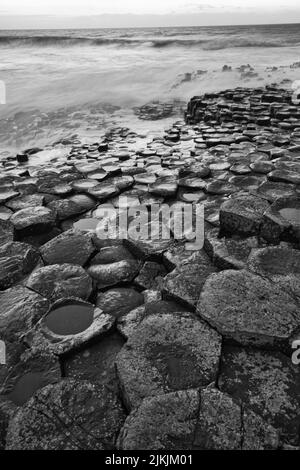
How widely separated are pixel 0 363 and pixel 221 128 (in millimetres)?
5501

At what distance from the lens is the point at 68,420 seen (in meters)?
1.35

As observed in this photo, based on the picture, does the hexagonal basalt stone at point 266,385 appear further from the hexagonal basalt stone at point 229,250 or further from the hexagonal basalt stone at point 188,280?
the hexagonal basalt stone at point 229,250

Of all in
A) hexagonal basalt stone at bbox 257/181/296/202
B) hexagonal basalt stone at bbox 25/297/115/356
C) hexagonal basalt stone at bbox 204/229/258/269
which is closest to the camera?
hexagonal basalt stone at bbox 25/297/115/356

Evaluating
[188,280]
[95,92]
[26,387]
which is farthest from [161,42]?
[26,387]

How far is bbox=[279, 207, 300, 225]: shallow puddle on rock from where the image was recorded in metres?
2.44

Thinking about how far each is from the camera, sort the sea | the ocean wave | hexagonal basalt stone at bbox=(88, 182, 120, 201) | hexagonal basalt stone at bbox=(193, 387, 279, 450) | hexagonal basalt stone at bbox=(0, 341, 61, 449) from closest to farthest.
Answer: hexagonal basalt stone at bbox=(193, 387, 279, 450) → hexagonal basalt stone at bbox=(0, 341, 61, 449) → hexagonal basalt stone at bbox=(88, 182, 120, 201) → the sea → the ocean wave

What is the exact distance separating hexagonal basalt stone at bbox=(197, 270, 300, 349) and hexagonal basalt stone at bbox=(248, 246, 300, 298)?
13cm

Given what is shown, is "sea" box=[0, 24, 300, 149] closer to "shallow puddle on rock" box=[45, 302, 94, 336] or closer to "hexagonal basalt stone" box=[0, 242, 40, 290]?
"hexagonal basalt stone" box=[0, 242, 40, 290]

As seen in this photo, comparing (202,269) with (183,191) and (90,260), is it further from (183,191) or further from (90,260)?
(183,191)

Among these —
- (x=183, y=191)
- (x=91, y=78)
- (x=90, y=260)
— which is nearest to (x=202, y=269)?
(x=90, y=260)

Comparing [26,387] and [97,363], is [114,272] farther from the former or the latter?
[26,387]

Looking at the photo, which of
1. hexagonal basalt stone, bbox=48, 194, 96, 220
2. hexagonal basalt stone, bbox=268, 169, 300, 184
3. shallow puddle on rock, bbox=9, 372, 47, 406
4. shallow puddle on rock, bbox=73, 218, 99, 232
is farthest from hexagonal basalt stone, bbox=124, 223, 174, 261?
hexagonal basalt stone, bbox=268, 169, 300, 184

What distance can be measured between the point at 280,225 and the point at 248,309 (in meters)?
0.90

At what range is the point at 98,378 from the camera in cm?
164
